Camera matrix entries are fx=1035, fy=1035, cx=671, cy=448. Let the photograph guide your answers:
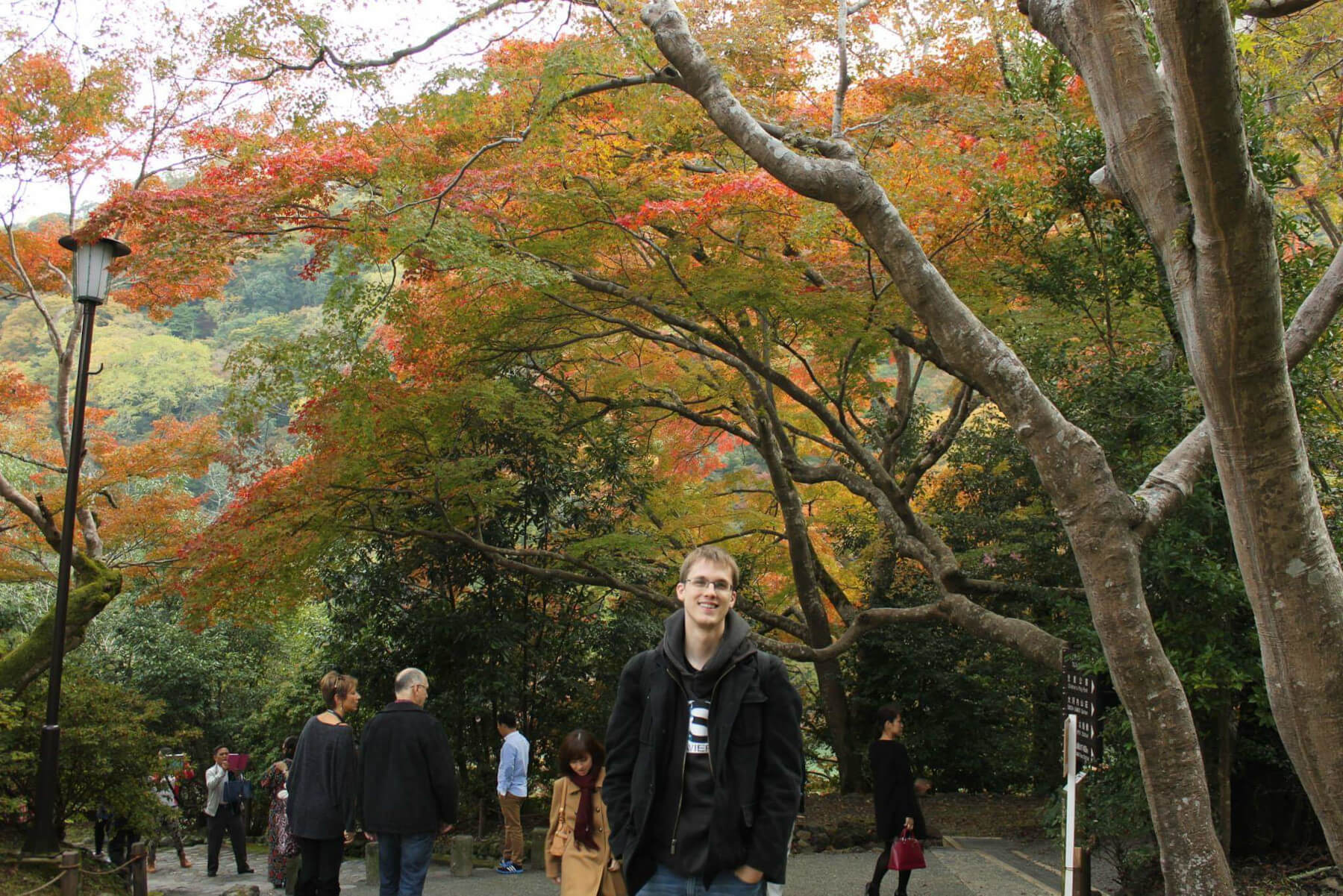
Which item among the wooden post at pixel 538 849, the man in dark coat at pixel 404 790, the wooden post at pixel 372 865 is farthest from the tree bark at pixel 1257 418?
the wooden post at pixel 372 865

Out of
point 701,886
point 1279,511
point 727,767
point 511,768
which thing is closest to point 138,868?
point 511,768

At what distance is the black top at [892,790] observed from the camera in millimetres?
6781

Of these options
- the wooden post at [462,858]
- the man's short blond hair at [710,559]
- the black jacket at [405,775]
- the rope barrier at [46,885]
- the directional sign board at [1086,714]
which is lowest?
the wooden post at [462,858]

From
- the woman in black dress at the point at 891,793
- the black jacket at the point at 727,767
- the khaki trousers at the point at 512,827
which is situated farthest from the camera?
the khaki trousers at the point at 512,827

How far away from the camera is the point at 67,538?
714cm

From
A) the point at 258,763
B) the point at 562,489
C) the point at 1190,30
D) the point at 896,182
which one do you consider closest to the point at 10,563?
the point at 258,763

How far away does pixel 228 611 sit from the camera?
32.2ft

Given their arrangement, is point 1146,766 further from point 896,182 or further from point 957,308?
point 896,182

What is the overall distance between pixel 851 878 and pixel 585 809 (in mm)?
4483

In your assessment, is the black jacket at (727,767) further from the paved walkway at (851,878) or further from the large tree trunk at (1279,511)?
the paved walkway at (851,878)

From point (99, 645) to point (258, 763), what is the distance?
4546mm

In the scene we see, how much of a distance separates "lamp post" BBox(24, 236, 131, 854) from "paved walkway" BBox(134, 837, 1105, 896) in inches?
75.1

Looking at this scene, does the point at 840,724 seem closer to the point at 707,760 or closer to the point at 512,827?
the point at 512,827

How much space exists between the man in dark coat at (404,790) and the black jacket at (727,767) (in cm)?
249
